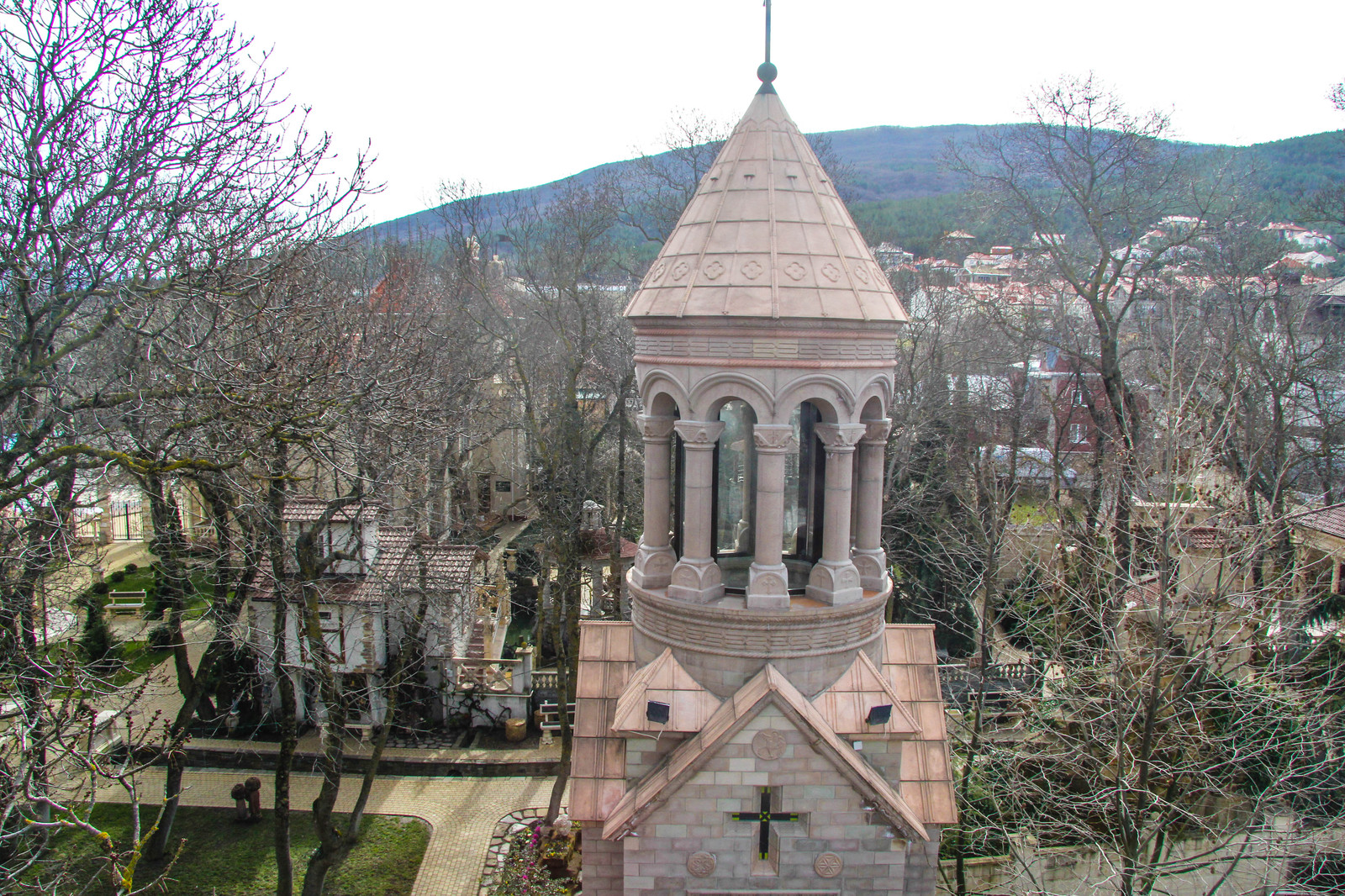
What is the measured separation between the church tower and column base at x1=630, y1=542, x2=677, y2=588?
60 millimetres

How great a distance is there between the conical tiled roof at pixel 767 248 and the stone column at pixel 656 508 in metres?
1.23

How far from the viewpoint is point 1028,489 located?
30.5 meters

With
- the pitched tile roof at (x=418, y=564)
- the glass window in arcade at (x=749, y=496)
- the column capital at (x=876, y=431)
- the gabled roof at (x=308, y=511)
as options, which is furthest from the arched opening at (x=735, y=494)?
the gabled roof at (x=308, y=511)

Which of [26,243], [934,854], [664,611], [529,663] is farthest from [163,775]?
[934,854]

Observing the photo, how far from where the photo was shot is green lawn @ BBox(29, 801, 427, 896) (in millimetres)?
13877

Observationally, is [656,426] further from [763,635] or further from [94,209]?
[94,209]

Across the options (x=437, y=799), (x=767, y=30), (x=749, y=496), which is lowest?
(x=437, y=799)

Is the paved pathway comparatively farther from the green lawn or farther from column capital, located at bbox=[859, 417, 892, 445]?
column capital, located at bbox=[859, 417, 892, 445]

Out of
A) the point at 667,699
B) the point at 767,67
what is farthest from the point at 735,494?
the point at 767,67

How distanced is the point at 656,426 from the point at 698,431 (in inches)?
26.0

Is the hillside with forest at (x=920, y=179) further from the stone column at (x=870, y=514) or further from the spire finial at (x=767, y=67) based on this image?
the stone column at (x=870, y=514)

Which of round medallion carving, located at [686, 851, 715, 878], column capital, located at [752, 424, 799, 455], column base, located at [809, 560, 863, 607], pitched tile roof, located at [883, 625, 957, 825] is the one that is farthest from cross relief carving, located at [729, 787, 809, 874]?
column capital, located at [752, 424, 799, 455]

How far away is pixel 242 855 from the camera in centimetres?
1477

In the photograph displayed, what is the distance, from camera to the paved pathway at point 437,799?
14.8 m
